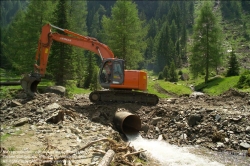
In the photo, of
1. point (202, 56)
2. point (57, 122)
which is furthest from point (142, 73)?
point (202, 56)

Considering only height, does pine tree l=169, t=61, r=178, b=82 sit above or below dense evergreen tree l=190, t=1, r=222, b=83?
below

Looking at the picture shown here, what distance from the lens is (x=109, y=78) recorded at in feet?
56.7

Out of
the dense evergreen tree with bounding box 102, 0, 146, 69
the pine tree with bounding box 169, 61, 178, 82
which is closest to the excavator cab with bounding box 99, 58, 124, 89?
the dense evergreen tree with bounding box 102, 0, 146, 69

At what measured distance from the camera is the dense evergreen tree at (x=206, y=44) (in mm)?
41250

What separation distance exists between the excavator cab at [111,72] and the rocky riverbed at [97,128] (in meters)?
1.52

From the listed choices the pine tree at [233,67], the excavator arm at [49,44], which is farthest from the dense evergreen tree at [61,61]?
the pine tree at [233,67]

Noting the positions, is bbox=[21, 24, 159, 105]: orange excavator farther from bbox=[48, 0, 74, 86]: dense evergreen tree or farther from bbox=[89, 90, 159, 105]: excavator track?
bbox=[48, 0, 74, 86]: dense evergreen tree

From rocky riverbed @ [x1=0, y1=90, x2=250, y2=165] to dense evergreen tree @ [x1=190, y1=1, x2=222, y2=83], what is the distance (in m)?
23.7

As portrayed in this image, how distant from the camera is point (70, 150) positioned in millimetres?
9555

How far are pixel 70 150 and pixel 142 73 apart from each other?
370 inches

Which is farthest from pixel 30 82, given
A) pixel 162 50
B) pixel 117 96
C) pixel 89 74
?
pixel 162 50

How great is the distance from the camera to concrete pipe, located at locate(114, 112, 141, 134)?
1391cm

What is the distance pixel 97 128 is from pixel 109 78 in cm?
503

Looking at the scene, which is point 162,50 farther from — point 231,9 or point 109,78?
point 109,78
